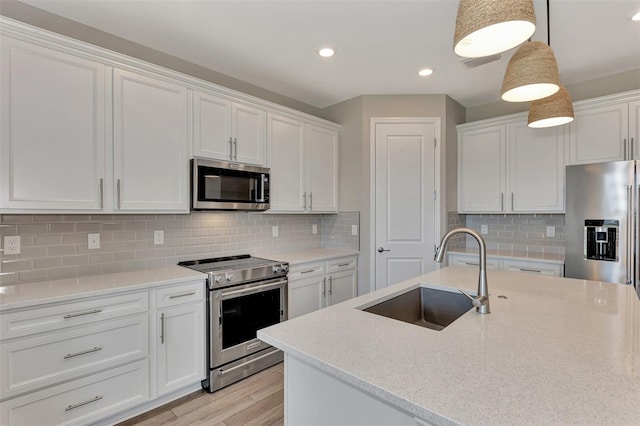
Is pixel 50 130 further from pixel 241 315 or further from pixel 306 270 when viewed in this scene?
pixel 306 270

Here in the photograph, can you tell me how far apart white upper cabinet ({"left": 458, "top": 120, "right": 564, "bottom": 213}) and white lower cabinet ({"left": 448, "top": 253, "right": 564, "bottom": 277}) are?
0.57 metres

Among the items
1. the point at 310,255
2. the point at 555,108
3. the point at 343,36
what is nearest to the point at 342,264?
the point at 310,255

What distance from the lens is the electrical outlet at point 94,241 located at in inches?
89.8

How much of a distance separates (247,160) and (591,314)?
2.60 metres

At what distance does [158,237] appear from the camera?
8.66ft

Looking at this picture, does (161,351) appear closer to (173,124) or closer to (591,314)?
(173,124)

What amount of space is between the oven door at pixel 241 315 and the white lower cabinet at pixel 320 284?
0.58 ft

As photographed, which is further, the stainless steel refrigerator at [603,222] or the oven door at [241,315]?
the stainless steel refrigerator at [603,222]

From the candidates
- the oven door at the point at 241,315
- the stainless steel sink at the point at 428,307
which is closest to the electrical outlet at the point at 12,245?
the oven door at the point at 241,315

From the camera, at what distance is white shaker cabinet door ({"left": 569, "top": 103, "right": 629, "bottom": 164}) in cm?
279

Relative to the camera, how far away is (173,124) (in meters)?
2.44

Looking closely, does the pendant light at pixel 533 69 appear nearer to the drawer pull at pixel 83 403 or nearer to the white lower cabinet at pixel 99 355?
the white lower cabinet at pixel 99 355

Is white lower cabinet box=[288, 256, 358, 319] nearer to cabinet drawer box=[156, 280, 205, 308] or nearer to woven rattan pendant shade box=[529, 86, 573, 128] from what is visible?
cabinet drawer box=[156, 280, 205, 308]

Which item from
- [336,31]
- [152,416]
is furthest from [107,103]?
[152,416]
